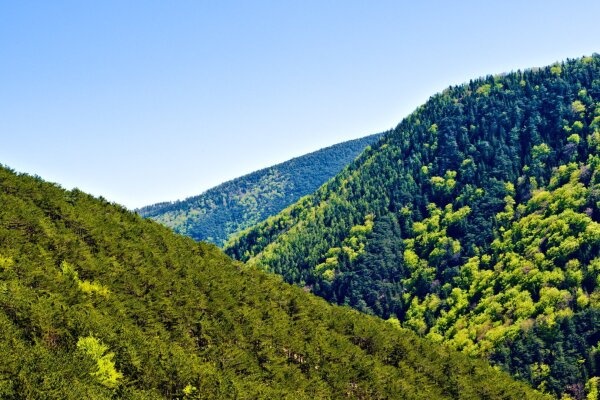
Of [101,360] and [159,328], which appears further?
[159,328]

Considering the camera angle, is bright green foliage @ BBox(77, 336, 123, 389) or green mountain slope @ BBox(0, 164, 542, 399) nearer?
bright green foliage @ BBox(77, 336, 123, 389)

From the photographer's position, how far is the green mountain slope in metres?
43.0

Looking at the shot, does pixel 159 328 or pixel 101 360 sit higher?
pixel 101 360

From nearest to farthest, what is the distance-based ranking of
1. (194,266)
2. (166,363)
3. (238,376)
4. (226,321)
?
(166,363) < (238,376) < (226,321) < (194,266)

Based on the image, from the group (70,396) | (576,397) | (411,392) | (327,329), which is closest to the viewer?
(70,396)

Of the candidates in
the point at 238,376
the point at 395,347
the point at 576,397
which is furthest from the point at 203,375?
the point at 576,397

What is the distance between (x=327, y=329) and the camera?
97.6 meters

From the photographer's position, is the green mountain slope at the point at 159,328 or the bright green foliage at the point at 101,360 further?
the green mountain slope at the point at 159,328

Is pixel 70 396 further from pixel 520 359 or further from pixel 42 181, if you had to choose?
pixel 520 359

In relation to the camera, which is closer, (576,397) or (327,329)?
(327,329)

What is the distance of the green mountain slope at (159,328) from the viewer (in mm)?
43000

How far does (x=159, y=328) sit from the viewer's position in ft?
202

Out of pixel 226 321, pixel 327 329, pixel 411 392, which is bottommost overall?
pixel 411 392

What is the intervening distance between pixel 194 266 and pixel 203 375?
4240 cm
